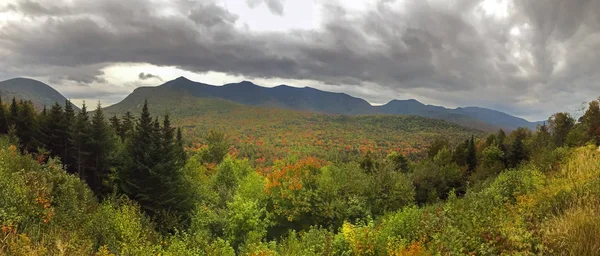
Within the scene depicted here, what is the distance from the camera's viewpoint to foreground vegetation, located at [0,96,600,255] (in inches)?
410

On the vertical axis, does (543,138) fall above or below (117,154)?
above

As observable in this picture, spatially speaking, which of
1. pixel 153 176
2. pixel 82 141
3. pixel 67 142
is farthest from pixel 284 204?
pixel 67 142

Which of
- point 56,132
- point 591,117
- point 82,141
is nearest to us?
point 82,141

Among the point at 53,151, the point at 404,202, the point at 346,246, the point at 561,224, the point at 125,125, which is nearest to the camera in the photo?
the point at 561,224

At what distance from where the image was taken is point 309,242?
14797 millimetres

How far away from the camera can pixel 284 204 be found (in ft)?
91.5

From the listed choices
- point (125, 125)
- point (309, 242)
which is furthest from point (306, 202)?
point (125, 125)

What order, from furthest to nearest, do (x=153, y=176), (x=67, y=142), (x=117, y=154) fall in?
(x=67, y=142) → (x=117, y=154) → (x=153, y=176)

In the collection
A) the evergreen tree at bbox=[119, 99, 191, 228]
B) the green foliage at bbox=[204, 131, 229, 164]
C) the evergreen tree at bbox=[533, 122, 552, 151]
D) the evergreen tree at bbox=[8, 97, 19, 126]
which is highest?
the evergreen tree at bbox=[533, 122, 552, 151]

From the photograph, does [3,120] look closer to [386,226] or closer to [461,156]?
[386,226]

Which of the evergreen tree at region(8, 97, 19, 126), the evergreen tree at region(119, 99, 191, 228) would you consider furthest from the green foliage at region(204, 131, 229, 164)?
the evergreen tree at region(119, 99, 191, 228)

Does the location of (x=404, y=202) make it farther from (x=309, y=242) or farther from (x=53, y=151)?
(x=53, y=151)

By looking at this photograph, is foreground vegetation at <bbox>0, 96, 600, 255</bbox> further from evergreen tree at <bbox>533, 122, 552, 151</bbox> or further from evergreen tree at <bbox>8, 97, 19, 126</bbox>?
evergreen tree at <bbox>533, 122, 552, 151</bbox>

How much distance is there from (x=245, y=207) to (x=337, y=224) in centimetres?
824
